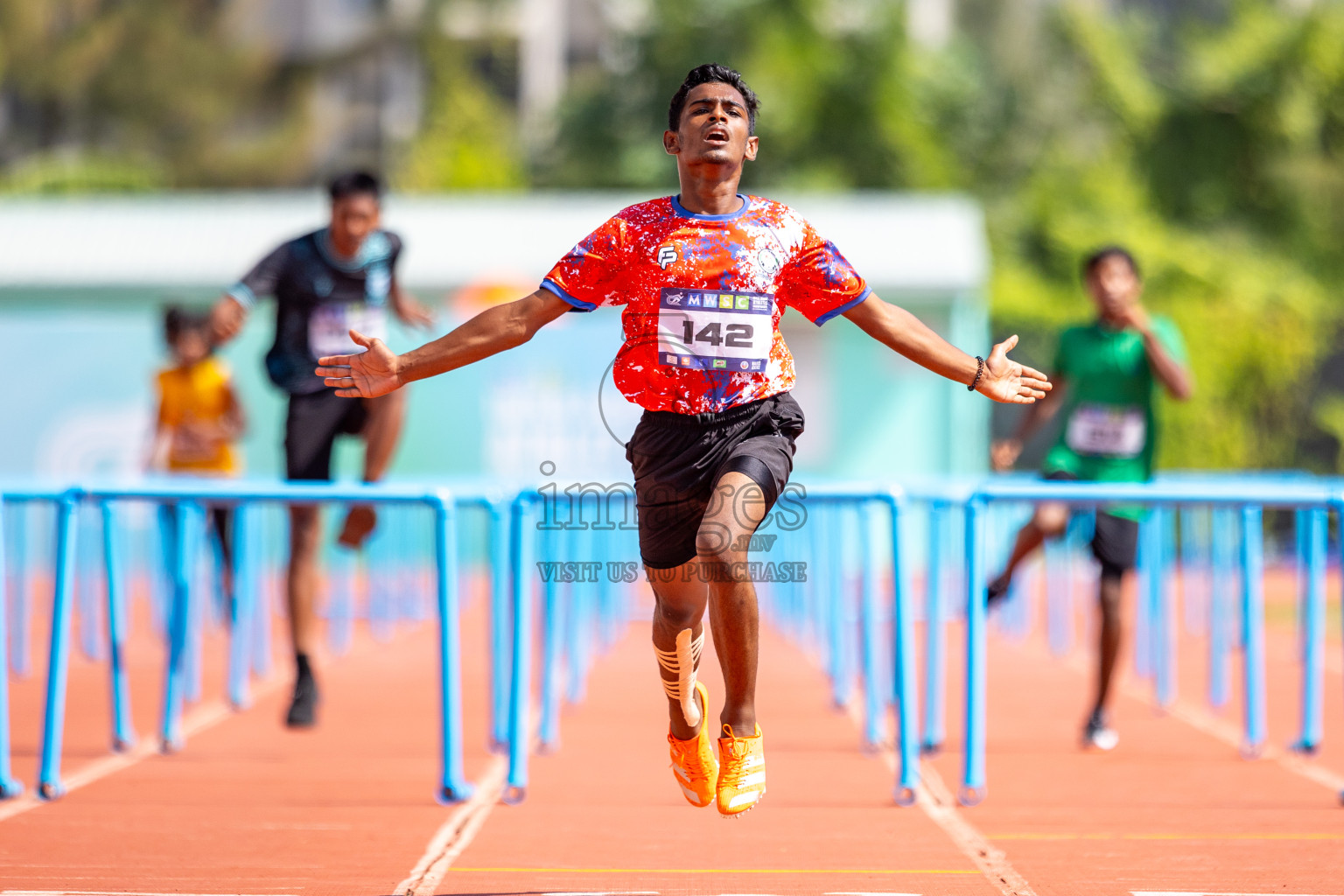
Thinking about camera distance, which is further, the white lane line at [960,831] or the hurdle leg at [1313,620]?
the hurdle leg at [1313,620]

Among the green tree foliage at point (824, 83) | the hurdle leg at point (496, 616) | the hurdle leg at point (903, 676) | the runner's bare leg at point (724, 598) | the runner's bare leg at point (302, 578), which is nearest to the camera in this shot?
the runner's bare leg at point (724, 598)

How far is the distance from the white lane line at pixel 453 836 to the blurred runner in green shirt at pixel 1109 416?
2.38 meters

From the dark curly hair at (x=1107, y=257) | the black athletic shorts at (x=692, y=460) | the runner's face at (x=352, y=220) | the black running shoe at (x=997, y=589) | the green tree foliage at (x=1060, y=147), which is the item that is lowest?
the black running shoe at (x=997, y=589)

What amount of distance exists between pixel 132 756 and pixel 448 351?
3.07m

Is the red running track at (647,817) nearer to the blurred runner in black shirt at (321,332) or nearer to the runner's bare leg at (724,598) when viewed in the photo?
the runner's bare leg at (724,598)

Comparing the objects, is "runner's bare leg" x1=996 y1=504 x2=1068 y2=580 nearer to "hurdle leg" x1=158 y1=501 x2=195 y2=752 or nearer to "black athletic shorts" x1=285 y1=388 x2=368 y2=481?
"black athletic shorts" x1=285 y1=388 x2=368 y2=481

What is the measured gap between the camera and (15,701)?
26.0ft

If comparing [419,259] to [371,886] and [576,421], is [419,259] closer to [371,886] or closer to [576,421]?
[576,421]

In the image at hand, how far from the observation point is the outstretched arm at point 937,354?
13.8 ft

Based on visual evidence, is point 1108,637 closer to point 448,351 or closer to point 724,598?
point 724,598

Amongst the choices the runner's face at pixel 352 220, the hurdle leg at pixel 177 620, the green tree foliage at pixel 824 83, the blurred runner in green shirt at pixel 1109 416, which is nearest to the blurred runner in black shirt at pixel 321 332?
the runner's face at pixel 352 220

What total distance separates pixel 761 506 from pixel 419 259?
11.3m

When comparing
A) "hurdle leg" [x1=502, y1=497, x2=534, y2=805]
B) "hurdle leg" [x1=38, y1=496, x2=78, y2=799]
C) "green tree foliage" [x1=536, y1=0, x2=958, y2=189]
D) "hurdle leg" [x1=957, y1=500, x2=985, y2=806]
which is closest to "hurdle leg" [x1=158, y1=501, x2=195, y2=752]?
"hurdle leg" [x1=38, y1=496, x2=78, y2=799]

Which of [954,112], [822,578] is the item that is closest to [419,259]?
[822,578]
